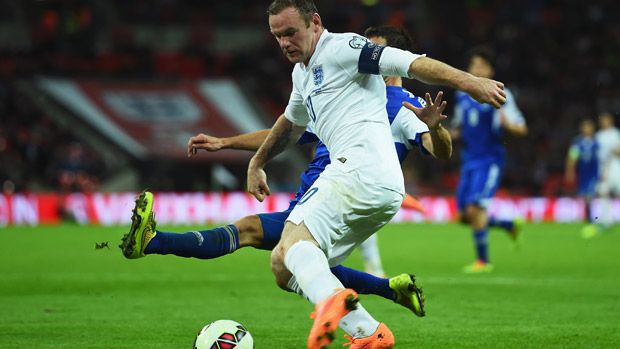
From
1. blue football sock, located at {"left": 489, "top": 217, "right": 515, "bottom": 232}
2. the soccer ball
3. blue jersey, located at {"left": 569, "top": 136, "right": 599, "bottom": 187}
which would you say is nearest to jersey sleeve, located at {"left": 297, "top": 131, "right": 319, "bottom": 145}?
the soccer ball

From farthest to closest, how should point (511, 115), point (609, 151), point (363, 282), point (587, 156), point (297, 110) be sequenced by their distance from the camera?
point (587, 156) < point (609, 151) < point (511, 115) < point (363, 282) < point (297, 110)

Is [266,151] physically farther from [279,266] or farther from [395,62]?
[395,62]

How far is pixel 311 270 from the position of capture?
471 centimetres

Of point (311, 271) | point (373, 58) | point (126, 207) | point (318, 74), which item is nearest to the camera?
point (311, 271)

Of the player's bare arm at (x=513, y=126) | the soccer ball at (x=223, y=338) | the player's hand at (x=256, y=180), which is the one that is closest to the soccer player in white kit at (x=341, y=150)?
the soccer ball at (x=223, y=338)

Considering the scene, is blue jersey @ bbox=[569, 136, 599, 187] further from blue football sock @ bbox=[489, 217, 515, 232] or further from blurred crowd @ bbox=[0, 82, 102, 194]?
blurred crowd @ bbox=[0, 82, 102, 194]

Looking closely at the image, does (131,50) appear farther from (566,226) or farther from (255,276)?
(255,276)

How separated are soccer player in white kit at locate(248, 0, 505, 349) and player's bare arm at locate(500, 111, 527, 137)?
589 cm

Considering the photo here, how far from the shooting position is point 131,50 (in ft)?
87.8

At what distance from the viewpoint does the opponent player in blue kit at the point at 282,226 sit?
5539mm

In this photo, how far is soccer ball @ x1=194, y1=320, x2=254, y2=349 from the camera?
5305mm

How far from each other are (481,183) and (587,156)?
30.3 ft

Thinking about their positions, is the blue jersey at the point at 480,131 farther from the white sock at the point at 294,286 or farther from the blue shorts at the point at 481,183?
the white sock at the point at 294,286

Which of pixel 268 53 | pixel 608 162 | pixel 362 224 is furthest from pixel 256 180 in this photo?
pixel 268 53
